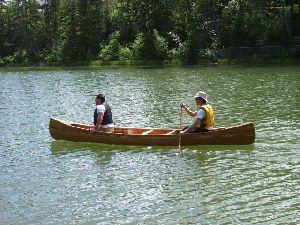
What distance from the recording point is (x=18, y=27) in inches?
3853

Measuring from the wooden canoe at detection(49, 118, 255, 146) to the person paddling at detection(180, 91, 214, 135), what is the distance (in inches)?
13.2

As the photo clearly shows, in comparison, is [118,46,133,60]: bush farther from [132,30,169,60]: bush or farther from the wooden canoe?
the wooden canoe

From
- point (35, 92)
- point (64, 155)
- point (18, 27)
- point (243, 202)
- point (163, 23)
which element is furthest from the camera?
point (18, 27)

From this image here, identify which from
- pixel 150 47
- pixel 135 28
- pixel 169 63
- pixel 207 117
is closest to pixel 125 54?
pixel 150 47

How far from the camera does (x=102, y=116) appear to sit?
65.8 ft

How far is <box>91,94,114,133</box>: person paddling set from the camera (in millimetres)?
19777

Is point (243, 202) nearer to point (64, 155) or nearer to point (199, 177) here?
point (199, 177)

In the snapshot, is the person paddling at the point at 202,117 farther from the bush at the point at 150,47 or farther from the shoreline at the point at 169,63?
the bush at the point at 150,47

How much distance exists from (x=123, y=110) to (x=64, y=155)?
37.2ft

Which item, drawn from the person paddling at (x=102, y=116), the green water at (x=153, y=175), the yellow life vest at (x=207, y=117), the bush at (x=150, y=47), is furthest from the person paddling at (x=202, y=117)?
the bush at (x=150, y=47)

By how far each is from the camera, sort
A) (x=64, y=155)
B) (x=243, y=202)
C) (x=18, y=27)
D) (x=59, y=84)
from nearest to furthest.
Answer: (x=243, y=202)
(x=64, y=155)
(x=59, y=84)
(x=18, y=27)

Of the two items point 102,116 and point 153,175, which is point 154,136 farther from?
point 153,175

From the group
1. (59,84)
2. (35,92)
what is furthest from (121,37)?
(35,92)

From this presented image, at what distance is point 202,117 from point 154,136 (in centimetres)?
195
